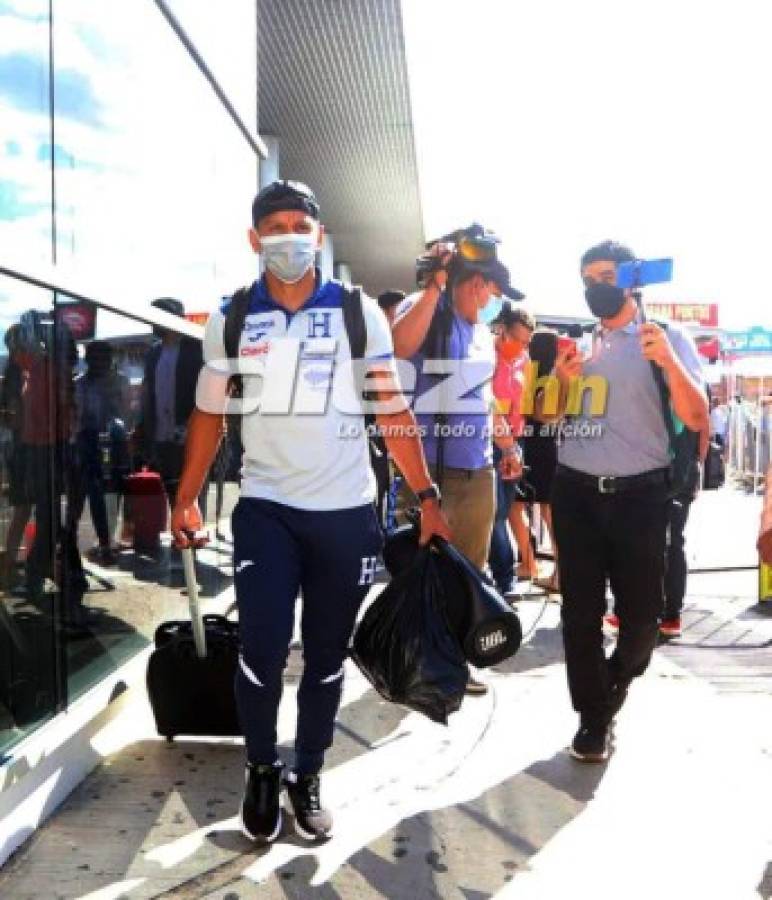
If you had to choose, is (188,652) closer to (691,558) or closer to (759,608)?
(759,608)

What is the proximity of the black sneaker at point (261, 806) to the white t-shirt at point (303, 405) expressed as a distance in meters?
0.82

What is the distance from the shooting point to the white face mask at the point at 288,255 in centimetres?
286

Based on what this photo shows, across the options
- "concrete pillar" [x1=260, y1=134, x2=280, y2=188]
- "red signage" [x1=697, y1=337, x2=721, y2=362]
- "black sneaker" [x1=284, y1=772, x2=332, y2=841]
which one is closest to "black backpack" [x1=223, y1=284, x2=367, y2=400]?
"black sneaker" [x1=284, y1=772, x2=332, y2=841]

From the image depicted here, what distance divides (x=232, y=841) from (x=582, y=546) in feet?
5.26

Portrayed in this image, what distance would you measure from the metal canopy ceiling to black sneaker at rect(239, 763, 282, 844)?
7613 millimetres

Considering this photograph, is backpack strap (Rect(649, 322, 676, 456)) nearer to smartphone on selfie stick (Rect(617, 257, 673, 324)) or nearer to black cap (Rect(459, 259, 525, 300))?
smartphone on selfie stick (Rect(617, 257, 673, 324))

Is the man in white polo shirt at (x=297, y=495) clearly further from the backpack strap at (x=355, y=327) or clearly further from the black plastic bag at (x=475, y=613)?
the black plastic bag at (x=475, y=613)

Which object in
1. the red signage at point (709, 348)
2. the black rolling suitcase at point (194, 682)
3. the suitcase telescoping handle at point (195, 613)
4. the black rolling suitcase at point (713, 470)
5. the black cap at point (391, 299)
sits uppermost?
the red signage at point (709, 348)

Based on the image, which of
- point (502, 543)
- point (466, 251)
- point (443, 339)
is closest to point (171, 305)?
point (443, 339)

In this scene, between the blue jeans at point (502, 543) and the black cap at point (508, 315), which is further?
the black cap at point (508, 315)

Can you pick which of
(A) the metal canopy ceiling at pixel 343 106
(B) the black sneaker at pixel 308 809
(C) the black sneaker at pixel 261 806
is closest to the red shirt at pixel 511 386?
(B) the black sneaker at pixel 308 809

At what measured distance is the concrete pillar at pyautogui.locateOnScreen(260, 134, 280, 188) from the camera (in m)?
12.6

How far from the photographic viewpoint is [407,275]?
2898 centimetres

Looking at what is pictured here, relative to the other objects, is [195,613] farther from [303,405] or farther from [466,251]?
[466,251]
